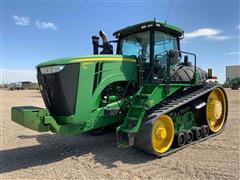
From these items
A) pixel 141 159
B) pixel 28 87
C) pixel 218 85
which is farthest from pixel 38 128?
pixel 28 87

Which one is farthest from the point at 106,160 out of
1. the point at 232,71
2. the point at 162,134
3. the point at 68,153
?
the point at 232,71

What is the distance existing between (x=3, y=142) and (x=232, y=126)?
22.0 ft

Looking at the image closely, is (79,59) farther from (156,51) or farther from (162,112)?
(156,51)

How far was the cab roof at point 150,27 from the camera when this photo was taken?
20.3 feet

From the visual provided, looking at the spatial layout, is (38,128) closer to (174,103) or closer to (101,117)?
(101,117)

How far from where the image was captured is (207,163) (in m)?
5.02

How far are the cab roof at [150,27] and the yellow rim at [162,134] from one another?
211 centimetres

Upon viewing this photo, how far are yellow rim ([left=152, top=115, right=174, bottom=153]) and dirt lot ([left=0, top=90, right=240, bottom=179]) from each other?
268 millimetres

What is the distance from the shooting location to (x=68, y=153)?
5.93 meters

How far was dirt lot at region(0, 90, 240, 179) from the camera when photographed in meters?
4.61

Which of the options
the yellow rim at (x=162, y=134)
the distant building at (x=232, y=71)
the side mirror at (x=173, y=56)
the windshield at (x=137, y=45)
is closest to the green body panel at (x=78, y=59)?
the windshield at (x=137, y=45)

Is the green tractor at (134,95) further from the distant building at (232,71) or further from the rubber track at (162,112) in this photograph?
the distant building at (232,71)

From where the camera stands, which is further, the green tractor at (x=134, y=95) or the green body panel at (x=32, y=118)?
the green tractor at (x=134, y=95)

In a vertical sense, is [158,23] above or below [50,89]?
above
